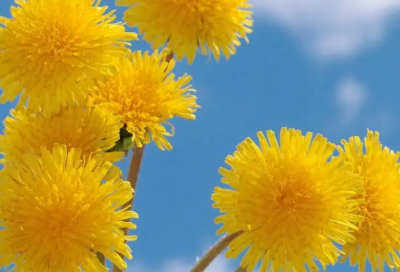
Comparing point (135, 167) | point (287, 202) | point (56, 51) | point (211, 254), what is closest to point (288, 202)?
point (287, 202)

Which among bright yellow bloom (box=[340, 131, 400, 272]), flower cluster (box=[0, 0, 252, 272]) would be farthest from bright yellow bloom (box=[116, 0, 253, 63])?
bright yellow bloom (box=[340, 131, 400, 272])

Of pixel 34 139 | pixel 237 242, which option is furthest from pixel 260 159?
pixel 34 139

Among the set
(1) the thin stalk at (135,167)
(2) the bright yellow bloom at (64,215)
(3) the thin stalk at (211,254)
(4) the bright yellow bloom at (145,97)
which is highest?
(4) the bright yellow bloom at (145,97)

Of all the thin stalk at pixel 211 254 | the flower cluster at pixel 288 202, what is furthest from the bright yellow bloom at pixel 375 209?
the thin stalk at pixel 211 254

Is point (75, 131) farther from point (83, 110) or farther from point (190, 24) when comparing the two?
point (190, 24)

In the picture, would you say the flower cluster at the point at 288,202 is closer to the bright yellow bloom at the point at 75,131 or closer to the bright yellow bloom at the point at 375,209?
the bright yellow bloom at the point at 375,209

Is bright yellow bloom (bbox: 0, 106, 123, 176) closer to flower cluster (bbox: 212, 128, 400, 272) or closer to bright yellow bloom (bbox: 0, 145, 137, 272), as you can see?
bright yellow bloom (bbox: 0, 145, 137, 272)
